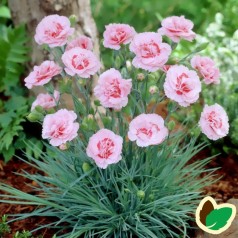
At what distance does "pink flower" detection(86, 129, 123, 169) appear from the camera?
243 centimetres

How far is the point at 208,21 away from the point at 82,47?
278 centimetres

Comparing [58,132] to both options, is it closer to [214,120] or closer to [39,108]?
[39,108]

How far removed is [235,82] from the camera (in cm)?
401

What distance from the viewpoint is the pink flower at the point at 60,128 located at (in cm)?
243

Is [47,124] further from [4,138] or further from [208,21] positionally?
[208,21]

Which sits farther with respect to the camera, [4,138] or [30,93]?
[30,93]

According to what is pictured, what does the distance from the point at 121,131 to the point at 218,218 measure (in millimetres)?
590

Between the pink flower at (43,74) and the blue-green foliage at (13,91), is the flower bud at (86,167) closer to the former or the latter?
the pink flower at (43,74)

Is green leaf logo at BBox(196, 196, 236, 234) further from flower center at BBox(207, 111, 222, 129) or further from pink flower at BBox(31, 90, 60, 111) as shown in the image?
pink flower at BBox(31, 90, 60, 111)

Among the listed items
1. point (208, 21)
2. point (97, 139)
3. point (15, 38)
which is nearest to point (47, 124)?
point (97, 139)

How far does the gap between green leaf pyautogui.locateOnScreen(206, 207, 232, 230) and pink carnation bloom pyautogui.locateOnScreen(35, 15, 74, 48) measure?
0.97 m

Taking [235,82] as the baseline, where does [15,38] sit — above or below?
above

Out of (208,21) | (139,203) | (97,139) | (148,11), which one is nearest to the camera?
(97,139)

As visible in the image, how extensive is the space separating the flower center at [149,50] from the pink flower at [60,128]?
1.28 ft
